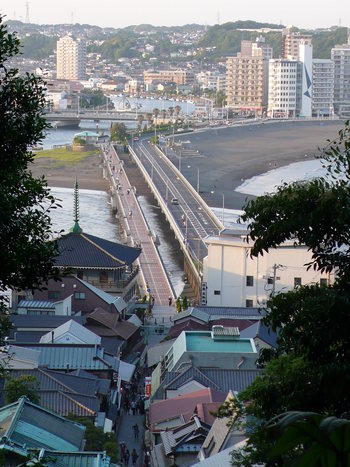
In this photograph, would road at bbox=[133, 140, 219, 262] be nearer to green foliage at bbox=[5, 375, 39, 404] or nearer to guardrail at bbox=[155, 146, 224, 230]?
guardrail at bbox=[155, 146, 224, 230]

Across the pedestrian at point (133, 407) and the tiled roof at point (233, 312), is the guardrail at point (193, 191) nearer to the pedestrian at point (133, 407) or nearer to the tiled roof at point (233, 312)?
the tiled roof at point (233, 312)

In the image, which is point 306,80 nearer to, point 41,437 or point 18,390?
point 18,390

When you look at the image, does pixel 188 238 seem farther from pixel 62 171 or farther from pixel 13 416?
pixel 62 171

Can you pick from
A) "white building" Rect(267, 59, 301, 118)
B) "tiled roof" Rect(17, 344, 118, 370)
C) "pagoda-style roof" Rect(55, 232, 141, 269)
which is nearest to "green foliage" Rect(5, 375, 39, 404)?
"tiled roof" Rect(17, 344, 118, 370)

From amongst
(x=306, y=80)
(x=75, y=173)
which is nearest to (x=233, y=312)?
(x=75, y=173)

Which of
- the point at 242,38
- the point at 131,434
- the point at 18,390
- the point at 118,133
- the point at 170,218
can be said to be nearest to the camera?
A: the point at 18,390
